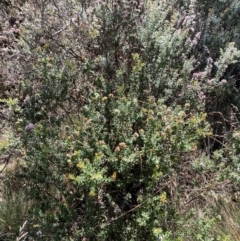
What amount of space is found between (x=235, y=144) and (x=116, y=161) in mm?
791

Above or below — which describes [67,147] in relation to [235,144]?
below

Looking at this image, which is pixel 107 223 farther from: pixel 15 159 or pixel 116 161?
pixel 15 159

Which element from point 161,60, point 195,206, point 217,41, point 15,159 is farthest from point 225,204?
point 15,159

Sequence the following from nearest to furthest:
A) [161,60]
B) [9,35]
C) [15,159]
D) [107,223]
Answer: [107,223]
[161,60]
[15,159]
[9,35]

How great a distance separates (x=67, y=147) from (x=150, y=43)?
103 centimetres

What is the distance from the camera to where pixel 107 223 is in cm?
233

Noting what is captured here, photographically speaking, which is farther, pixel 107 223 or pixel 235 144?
pixel 235 144

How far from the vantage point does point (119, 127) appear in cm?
246

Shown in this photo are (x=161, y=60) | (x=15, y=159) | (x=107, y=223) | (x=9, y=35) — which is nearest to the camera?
(x=107, y=223)

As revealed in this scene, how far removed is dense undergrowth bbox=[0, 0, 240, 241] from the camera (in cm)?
235

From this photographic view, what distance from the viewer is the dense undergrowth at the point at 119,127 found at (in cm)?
235

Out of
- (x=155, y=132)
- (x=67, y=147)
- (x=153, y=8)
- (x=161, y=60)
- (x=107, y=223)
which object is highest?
(x=153, y=8)

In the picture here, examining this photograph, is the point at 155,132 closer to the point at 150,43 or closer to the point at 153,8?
the point at 150,43

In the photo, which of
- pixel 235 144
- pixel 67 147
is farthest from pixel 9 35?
pixel 235 144
